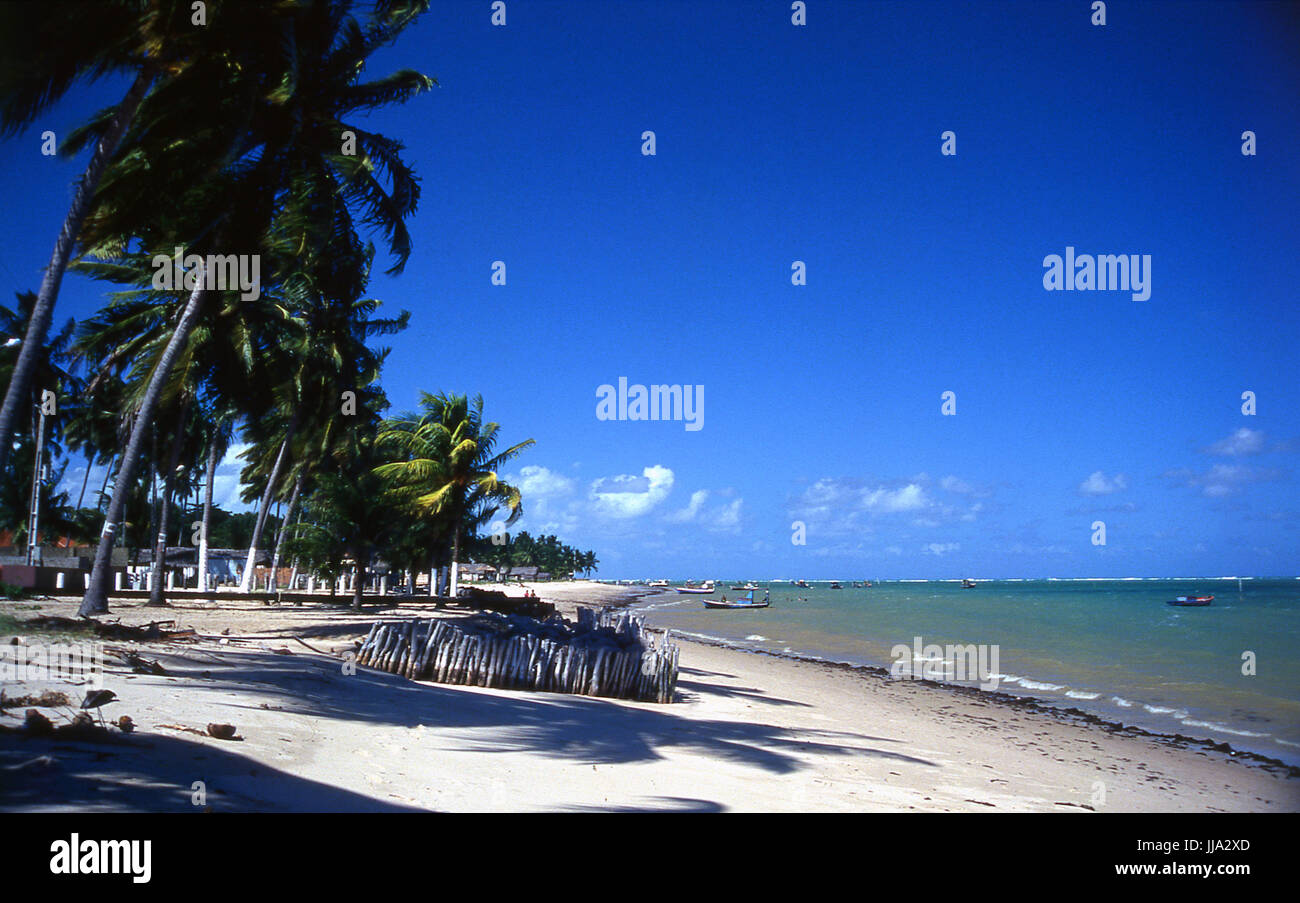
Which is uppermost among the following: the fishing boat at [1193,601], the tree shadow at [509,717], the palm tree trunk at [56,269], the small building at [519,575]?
the palm tree trunk at [56,269]

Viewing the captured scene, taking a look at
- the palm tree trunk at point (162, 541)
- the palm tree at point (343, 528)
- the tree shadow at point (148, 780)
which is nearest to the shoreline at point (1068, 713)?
the tree shadow at point (148, 780)

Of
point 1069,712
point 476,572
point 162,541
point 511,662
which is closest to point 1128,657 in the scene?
point 1069,712

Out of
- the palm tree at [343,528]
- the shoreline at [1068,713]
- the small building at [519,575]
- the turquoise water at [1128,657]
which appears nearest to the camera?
the shoreline at [1068,713]

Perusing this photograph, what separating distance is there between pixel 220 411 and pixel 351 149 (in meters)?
17.8

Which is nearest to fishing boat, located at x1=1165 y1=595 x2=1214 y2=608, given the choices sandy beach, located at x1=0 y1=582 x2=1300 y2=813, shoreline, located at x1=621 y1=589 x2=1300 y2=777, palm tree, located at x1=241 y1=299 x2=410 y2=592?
shoreline, located at x1=621 y1=589 x2=1300 y2=777

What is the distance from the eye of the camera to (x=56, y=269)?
977 cm

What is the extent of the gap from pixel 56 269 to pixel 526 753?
8.53 m

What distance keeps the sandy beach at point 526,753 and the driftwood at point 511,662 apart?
405mm

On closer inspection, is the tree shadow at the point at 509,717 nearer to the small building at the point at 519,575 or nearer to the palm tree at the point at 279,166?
the palm tree at the point at 279,166

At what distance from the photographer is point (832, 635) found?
38.2 m

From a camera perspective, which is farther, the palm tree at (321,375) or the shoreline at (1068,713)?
the palm tree at (321,375)

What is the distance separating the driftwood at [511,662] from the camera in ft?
37.1
